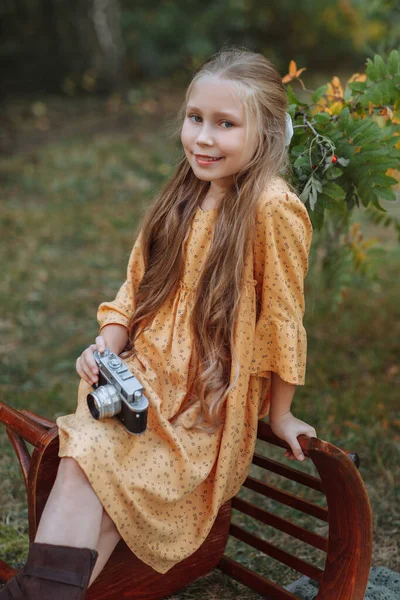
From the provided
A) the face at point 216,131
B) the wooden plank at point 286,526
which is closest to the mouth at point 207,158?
the face at point 216,131

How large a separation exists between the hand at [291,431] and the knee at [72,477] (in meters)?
0.58

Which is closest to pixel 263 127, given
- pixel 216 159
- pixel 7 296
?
pixel 216 159

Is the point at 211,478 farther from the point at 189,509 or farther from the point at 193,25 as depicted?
the point at 193,25

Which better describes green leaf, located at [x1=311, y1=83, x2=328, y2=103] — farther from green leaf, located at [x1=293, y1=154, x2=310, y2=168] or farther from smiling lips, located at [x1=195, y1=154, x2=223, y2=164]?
smiling lips, located at [x1=195, y1=154, x2=223, y2=164]

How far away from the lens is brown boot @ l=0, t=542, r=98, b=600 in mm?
1733

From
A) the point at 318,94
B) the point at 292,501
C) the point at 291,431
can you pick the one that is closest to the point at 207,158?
the point at 318,94

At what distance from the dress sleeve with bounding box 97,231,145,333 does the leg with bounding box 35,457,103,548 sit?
1.87ft

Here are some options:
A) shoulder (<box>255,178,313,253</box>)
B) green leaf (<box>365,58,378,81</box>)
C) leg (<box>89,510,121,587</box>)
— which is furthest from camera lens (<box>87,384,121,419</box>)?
green leaf (<box>365,58,378,81</box>)

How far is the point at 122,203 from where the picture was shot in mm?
6574

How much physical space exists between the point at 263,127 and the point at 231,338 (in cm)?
61

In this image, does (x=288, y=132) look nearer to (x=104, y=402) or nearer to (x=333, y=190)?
(x=333, y=190)

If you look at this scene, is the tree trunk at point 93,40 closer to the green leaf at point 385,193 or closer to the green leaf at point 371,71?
the green leaf at point 371,71

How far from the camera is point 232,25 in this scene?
31.4 feet

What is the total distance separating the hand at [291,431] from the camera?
2021 mm
